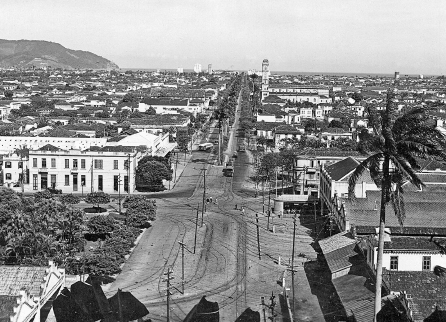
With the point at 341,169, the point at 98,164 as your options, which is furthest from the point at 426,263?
the point at 98,164

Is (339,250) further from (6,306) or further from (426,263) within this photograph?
(6,306)

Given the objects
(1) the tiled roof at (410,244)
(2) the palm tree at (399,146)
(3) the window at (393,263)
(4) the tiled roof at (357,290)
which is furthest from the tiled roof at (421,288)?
(2) the palm tree at (399,146)

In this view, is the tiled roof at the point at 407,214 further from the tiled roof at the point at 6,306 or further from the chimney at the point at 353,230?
the tiled roof at the point at 6,306

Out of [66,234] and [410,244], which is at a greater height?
[410,244]

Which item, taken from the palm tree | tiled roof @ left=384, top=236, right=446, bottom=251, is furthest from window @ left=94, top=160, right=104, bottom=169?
the palm tree

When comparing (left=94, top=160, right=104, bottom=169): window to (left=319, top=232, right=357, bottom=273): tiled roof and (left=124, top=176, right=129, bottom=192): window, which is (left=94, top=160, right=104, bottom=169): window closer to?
(left=124, top=176, right=129, bottom=192): window

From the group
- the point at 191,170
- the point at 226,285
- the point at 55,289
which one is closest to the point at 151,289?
the point at 226,285

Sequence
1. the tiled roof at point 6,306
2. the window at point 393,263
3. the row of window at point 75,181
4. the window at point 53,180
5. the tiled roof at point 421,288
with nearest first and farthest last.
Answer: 1. the tiled roof at point 6,306
2. the tiled roof at point 421,288
3. the window at point 393,263
4. the window at point 53,180
5. the row of window at point 75,181

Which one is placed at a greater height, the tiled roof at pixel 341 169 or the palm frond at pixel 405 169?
the palm frond at pixel 405 169
